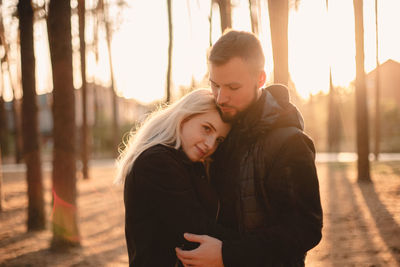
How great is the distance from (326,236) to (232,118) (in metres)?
5.30

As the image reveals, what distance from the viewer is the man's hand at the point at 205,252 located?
1797 millimetres

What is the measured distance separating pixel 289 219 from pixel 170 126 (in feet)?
2.90

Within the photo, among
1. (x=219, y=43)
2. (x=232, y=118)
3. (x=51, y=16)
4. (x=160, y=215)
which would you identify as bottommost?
(x=160, y=215)

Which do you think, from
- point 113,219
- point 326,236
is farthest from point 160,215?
point 113,219

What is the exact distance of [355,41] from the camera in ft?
39.1

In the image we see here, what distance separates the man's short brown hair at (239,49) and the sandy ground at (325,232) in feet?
13.8

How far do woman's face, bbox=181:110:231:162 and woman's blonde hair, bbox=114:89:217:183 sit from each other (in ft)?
0.12

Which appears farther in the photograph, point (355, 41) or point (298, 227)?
point (355, 41)

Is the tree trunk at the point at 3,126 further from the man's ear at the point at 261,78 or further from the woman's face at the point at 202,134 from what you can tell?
the man's ear at the point at 261,78

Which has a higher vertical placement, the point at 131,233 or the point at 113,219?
the point at 131,233

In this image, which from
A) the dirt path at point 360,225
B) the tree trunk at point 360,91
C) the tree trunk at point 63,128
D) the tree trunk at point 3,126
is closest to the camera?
the dirt path at point 360,225

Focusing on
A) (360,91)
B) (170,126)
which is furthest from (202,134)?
(360,91)

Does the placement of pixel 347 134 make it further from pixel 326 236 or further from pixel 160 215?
pixel 160 215

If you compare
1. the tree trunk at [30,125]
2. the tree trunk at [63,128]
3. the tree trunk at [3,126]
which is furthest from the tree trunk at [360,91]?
the tree trunk at [3,126]
